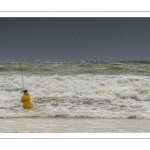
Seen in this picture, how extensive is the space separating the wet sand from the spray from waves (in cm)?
25

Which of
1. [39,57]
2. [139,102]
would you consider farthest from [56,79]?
[139,102]

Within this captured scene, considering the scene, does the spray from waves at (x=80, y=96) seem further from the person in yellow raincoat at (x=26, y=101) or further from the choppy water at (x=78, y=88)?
the person in yellow raincoat at (x=26, y=101)

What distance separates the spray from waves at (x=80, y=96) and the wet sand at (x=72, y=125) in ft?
0.81

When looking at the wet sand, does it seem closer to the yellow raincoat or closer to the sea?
the sea

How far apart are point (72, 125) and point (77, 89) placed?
1427mm

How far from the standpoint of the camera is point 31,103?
4926 millimetres

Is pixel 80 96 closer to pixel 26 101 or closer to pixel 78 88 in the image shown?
pixel 78 88

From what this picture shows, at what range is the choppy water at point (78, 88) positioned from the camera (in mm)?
4793

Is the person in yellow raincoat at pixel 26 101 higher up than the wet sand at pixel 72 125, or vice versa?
the person in yellow raincoat at pixel 26 101

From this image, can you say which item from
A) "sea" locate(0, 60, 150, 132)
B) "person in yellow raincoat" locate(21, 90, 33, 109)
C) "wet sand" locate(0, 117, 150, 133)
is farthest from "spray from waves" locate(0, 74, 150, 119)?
"wet sand" locate(0, 117, 150, 133)

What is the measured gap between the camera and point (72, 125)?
3.99 metres

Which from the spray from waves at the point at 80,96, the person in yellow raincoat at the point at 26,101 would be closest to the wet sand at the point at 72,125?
the spray from waves at the point at 80,96
